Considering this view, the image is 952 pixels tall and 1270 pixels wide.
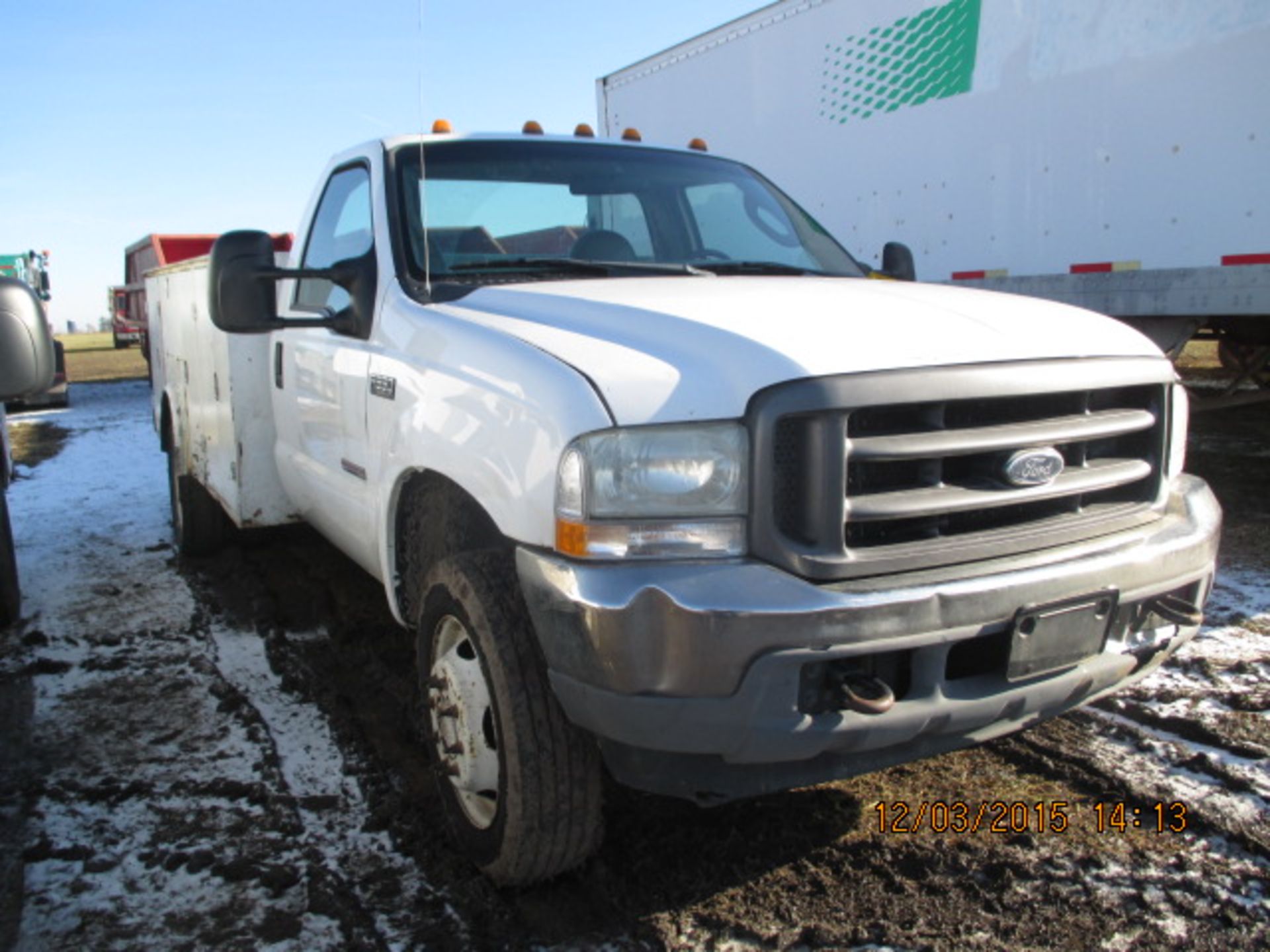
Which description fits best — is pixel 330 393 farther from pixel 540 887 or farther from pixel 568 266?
pixel 540 887

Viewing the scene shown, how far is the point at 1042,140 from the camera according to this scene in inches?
265

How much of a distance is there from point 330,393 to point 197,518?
8.23ft

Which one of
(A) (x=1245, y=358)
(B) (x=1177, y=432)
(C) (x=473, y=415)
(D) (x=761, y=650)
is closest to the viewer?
(D) (x=761, y=650)

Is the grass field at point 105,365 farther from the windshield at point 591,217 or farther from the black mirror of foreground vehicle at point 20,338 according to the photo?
the black mirror of foreground vehicle at point 20,338

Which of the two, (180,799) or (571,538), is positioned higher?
(571,538)

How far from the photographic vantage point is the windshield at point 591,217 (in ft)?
10.8

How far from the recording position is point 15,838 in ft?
9.28

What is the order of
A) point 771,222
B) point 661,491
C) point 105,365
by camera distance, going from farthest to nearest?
1. point 105,365
2. point 771,222
3. point 661,491

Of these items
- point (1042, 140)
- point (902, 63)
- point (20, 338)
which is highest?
point (902, 63)

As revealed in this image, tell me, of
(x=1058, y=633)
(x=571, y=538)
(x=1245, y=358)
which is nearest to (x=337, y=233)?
(x=571, y=538)

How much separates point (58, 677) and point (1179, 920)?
3.90 metres

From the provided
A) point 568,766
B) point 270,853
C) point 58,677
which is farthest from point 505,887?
point 58,677

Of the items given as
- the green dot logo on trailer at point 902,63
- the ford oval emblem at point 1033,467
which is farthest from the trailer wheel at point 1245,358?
the ford oval emblem at point 1033,467

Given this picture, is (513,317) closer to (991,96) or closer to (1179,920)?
(1179,920)
